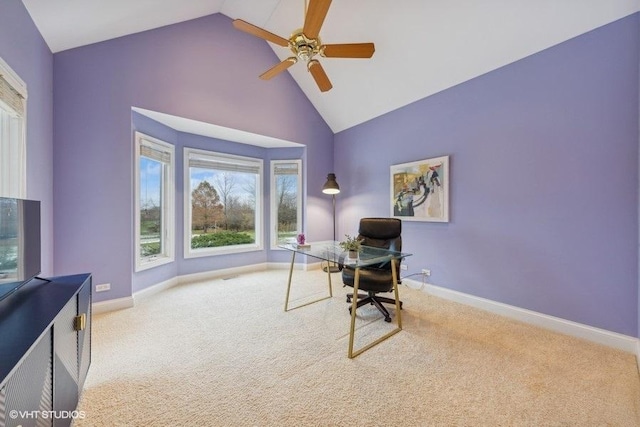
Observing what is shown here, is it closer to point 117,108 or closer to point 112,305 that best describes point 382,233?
point 112,305

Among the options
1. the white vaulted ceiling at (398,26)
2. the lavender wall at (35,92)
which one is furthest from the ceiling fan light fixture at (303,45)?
the lavender wall at (35,92)

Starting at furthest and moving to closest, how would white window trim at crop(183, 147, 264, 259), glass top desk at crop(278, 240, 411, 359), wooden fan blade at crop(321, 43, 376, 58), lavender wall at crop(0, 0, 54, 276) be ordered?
1. white window trim at crop(183, 147, 264, 259)
2. wooden fan blade at crop(321, 43, 376, 58)
3. glass top desk at crop(278, 240, 411, 359)
4. lavender wall at crop(0, 0, 54, 276)

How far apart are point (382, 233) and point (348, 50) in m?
1.88

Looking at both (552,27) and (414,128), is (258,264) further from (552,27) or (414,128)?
(552,27)

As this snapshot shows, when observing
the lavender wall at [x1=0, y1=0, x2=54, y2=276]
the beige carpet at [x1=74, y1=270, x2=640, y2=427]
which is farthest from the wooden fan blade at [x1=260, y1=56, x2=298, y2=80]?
the beige carpet at [x1=74, y1=270, x2=640, y2=427]

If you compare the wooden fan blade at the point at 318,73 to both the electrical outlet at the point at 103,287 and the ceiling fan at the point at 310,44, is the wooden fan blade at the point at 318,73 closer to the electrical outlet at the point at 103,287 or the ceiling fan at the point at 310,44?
the ceiling fan at the point at 310,44

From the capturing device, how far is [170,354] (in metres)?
1.96

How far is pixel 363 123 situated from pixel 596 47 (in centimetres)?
266

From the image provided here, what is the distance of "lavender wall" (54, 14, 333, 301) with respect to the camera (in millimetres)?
2529

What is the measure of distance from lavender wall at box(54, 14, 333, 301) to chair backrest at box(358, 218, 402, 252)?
7.90 ft

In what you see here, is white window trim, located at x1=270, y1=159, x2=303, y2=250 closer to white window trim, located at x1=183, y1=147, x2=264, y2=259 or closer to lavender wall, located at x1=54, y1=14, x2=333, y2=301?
white window trim, located at x1=183, y1=147, x2=264, y2=259

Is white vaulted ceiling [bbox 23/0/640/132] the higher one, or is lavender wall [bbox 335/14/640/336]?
white vaulted ceiling [bbox 23/0/640/132]

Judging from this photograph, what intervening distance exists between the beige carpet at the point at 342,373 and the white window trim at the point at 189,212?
4.39 feet

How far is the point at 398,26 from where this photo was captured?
2.74 m
